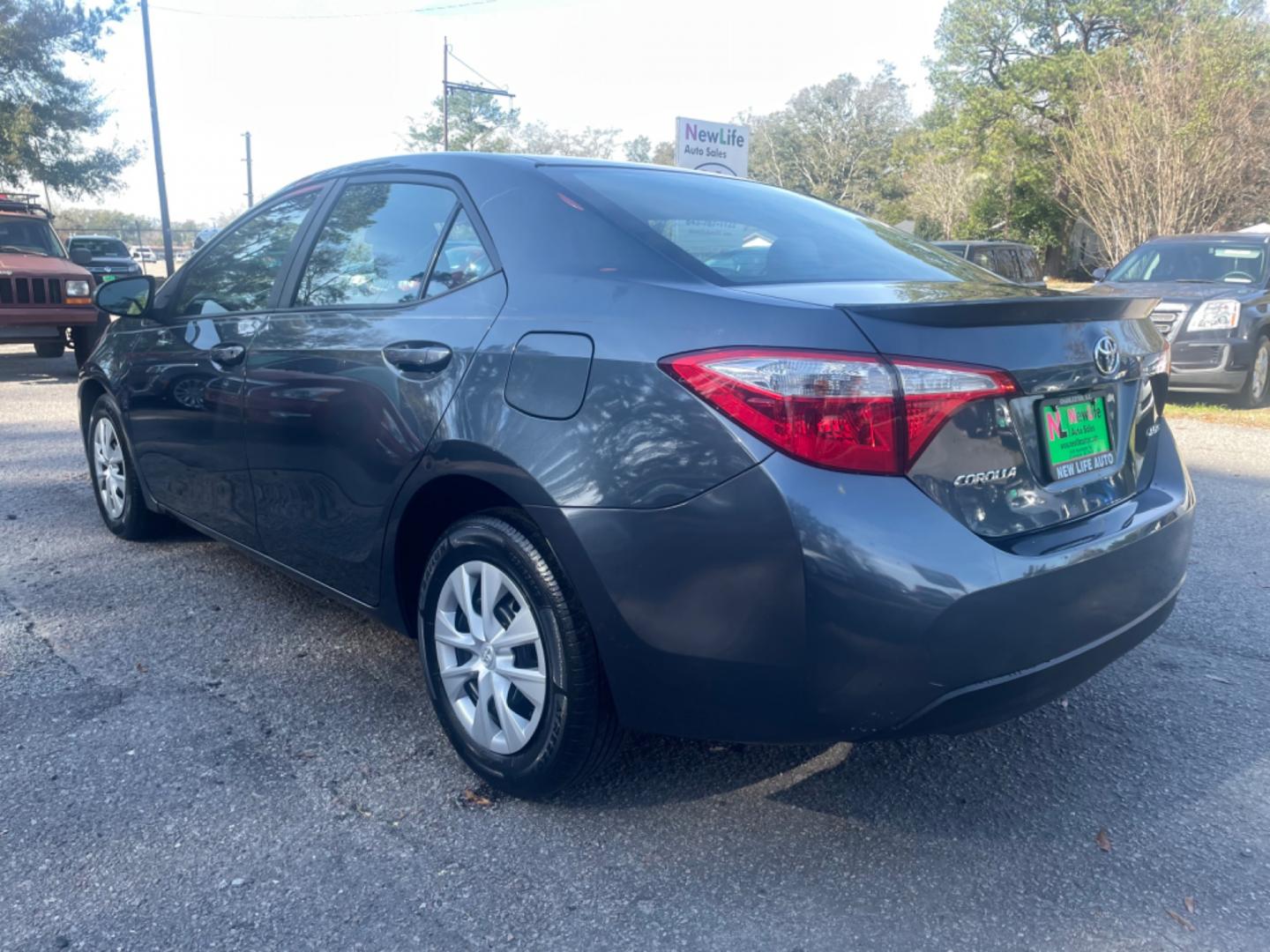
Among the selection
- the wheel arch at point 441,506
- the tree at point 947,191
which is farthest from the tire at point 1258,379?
the tree at point 947,191

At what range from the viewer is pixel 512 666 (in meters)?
2.70

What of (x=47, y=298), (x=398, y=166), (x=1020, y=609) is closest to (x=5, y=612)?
(x=398, y=166)

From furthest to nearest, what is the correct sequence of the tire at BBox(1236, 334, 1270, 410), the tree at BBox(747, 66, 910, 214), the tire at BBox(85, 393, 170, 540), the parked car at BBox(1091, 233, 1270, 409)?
1. the tree at BBox(747, 66, 910, 214)
2. the tire at BBox(1236, 334, 1270, 410)
3. the parked car at BBox(1091, 233, 1270, 409)
4. the tire at BBox(85, 393, 170, 540)

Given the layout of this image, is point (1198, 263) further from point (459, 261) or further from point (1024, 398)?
point (459, 261)

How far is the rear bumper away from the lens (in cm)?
215

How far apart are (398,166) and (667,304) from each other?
1405mm

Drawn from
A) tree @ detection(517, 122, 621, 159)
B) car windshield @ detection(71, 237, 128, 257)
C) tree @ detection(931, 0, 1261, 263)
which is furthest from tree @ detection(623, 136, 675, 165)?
car windshield @ detection(71, 237, 128, 257)

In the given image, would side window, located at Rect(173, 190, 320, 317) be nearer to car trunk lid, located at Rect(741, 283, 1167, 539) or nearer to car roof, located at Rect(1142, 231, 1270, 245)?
car trunk lid, located at Rect(741, 283, 1167, 539)

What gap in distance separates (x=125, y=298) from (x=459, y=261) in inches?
86.3

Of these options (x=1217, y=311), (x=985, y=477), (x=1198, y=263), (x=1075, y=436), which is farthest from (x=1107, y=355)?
(x=1198, y=263)

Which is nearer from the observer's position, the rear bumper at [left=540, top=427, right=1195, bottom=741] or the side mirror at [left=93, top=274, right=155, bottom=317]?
the rear bumper at [left=540, top=427, right=1195, bottom=741]

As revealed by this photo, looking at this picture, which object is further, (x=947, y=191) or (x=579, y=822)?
(x=947, y=191)

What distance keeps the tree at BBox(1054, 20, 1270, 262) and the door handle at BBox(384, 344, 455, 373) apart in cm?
2013

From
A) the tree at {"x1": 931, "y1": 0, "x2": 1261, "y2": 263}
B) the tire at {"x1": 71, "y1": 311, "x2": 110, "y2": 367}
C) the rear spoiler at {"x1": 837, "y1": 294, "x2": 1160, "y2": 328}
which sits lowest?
the tire at {"x1": 71, "y1": 311, "x2": 110, "y2": 367}
